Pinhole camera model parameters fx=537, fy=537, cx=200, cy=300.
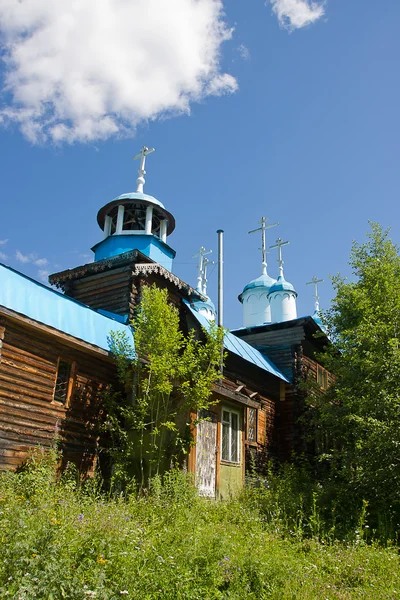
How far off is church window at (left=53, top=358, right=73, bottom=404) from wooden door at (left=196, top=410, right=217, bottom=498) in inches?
136

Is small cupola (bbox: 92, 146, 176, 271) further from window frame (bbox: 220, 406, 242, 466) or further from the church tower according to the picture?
window frame (bbox: 220, 406, 242, 466)

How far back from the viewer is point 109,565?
18.2 feet

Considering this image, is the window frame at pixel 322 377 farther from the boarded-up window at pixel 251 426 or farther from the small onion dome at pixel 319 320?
the boarded-up window at pixel 251 426

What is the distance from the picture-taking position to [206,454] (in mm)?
13836

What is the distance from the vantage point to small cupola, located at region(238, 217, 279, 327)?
29.6 metres

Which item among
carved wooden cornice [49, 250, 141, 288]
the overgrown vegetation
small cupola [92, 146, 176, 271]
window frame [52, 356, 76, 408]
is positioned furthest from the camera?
small cupola [92, 146, 176, 271]

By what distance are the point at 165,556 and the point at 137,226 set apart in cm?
1461

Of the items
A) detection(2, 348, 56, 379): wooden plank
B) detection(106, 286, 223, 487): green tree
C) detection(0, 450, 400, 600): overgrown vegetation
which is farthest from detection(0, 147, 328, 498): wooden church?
detection(0, 450, 400, 600): overgrown vegetation

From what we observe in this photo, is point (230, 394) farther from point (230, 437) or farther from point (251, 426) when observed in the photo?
point (251, 426)

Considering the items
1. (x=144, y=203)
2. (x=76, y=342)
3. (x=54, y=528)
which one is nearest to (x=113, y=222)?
(x=144, y=203)

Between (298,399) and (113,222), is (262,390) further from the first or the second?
(113,222)

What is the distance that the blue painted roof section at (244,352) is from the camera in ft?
59.2

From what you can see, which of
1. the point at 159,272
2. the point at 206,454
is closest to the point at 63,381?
the point at 206,454

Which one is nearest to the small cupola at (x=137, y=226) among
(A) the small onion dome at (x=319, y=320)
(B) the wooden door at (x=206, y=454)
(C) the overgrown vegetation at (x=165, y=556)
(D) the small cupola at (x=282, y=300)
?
(B) the wooden door at (x=206, y=454)
